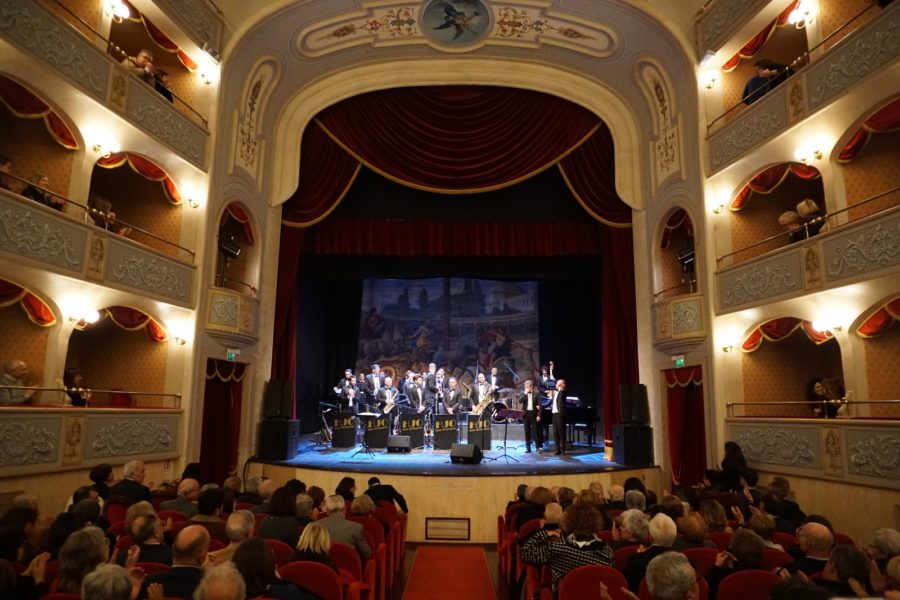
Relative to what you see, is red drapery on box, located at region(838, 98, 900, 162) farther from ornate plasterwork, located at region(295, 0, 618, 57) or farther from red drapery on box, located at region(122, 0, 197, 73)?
red drapery on box, located at region(122, 0, 197, 73)

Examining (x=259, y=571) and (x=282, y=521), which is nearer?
(x=259, y=571)

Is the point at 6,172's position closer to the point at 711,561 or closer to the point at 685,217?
the point at 711,561

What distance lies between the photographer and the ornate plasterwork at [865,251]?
6863 millimetres

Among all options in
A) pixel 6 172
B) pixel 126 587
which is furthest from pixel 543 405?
pixel 126 587

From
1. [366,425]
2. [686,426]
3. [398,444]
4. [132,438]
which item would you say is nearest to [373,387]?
[366,425]

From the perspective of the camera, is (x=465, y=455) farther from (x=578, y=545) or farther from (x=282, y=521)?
(x=578, y=545)

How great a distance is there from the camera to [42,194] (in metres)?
7.57

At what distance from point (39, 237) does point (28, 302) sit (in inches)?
52.6

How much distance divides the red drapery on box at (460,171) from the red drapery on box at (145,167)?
2525 mm

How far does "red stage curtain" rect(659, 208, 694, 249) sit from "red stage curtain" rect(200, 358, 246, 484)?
809 centimetres

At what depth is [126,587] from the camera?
2285 millimetres

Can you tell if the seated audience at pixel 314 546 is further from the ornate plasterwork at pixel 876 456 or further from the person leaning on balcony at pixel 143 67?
the person leaning on balcony at pixel 143 67

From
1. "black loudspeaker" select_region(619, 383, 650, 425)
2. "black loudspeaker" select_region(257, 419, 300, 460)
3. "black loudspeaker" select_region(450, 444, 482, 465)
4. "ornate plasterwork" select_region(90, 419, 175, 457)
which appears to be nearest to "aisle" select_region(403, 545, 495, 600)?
"black loudspeaker" select_region(450, 444, 482, 465)

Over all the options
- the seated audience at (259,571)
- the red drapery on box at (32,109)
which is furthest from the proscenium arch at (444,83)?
the seated audience at (259,571)
